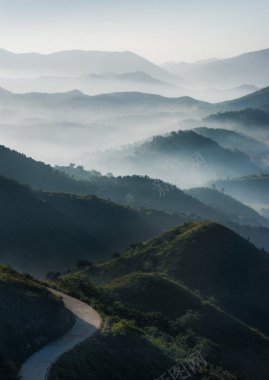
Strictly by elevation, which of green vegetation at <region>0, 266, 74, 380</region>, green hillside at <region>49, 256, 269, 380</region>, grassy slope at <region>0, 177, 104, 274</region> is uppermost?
green vegetation at <region>0, 266, 74, 380</region>

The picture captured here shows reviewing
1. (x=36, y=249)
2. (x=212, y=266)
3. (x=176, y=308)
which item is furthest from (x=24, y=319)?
(x=36, y=249)

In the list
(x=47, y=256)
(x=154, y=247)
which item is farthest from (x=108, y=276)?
(x=47, y=256)

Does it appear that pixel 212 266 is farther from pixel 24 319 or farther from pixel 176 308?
pixel 24 319

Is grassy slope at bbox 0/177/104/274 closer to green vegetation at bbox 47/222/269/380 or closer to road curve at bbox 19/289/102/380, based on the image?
green vegetation at bbox 47/222/269/380

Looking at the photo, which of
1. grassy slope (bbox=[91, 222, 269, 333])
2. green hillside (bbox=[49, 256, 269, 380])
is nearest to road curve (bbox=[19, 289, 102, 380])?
green hillside (bbox=[49, 256, 269, 380])

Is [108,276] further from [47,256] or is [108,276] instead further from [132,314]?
[47,256]

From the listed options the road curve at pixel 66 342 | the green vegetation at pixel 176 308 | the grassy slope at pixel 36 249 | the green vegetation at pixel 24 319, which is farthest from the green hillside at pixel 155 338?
the grassy slope at pixel 36 249
